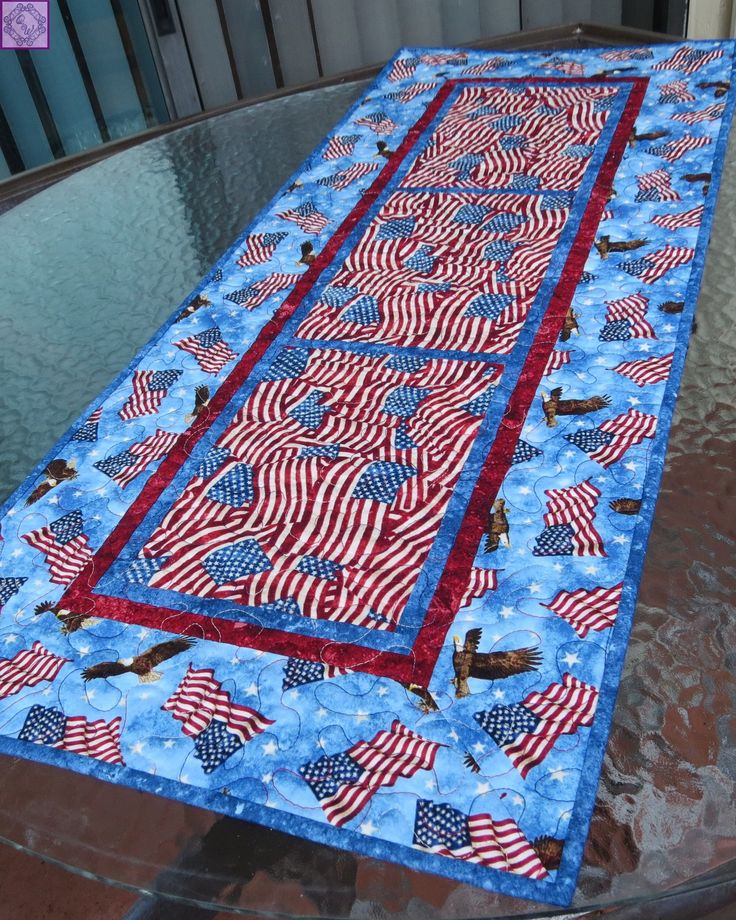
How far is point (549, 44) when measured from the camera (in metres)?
3.33

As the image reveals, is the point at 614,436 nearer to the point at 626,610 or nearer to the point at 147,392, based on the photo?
the point at 626,610

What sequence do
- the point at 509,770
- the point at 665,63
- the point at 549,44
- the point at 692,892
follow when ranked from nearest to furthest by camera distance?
1. the point at 692,892
2. the point at 509,770
3. the point at 665,63
4. the point at 549,44

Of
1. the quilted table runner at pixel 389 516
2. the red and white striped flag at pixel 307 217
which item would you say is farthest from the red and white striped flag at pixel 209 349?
the red and white striped flag at pixel 307 217

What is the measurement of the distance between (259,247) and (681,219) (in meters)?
1.06

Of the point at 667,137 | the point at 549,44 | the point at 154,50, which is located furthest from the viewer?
the point at 154,50

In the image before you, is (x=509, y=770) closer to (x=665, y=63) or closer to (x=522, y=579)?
(x=522, y=579)

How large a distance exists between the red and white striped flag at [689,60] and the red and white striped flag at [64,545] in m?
2.34

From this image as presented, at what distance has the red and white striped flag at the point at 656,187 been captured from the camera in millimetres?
2342

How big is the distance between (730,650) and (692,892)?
36 centimetres

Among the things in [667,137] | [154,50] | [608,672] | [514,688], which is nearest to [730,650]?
[608,672]

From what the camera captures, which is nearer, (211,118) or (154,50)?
(211,118)

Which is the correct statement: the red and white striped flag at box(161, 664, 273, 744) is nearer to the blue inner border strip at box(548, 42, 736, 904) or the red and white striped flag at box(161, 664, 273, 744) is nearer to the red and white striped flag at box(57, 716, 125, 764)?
the red and white striped flag at box(57, 716, 125, 764)

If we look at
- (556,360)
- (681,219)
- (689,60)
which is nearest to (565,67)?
(689,60)

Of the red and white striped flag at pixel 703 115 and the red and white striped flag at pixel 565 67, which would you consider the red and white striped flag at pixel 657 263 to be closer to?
the red and white striped flag at pixel 703 115
